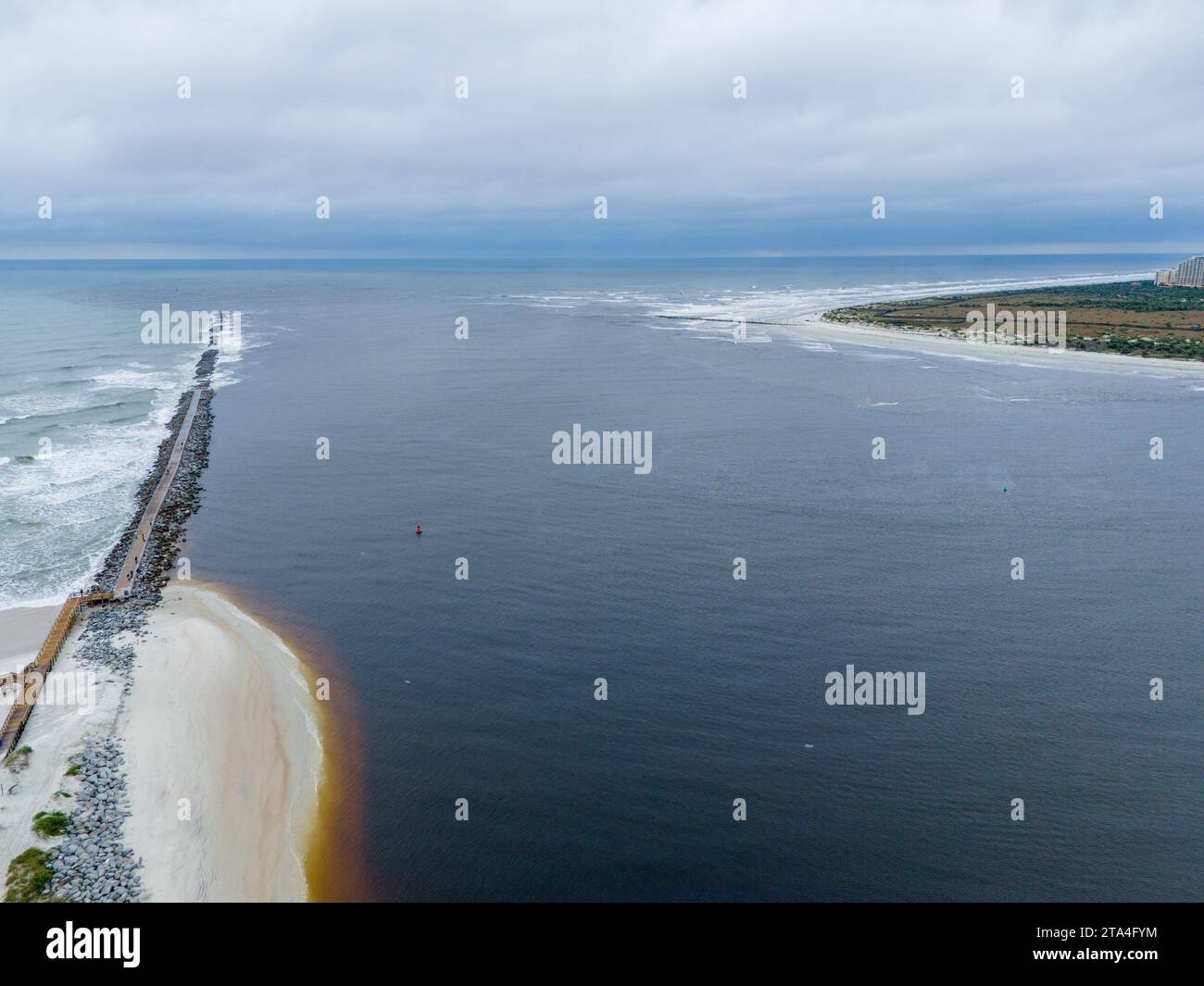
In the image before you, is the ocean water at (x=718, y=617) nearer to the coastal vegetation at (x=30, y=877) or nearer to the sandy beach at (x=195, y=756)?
the sandy beach at (x=195, y=756)

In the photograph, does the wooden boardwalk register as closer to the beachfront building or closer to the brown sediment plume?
the brown sediment plume

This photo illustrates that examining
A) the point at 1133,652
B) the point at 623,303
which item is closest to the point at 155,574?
the point at 1133,652

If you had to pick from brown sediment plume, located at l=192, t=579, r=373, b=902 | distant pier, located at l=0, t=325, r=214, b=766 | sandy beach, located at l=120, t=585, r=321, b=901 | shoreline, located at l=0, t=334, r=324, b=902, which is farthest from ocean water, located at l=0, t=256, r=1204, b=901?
distant pier, located at l=0, t=325, r=214, b=766

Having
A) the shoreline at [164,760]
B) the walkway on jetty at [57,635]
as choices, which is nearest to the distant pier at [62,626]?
the walkway on jetty at [57,635]

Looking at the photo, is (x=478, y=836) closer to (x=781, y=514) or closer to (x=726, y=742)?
(x=726, y=742)

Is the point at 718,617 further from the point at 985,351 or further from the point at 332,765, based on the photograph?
the point at 985,351

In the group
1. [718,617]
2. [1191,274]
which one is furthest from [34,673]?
[1191,274]
